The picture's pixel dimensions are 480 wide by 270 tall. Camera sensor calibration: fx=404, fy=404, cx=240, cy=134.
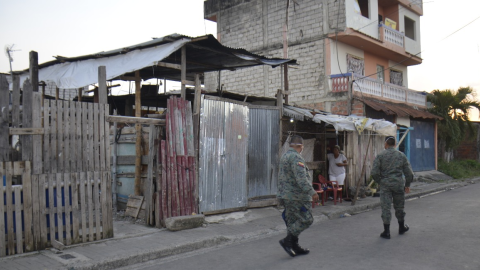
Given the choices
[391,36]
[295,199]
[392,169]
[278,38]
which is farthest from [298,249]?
[391,36]

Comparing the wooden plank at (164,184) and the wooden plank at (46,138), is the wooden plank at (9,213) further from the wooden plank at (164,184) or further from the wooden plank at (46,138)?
the wooden plank at (164,184)

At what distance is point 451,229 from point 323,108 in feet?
32.9

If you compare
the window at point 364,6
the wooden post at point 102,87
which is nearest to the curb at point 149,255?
the wooden post at point 102,87

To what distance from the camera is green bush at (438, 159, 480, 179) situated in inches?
834

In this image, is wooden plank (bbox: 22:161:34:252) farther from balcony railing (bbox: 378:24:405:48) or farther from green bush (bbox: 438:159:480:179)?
green bush (bbox: 438:159:480:179)

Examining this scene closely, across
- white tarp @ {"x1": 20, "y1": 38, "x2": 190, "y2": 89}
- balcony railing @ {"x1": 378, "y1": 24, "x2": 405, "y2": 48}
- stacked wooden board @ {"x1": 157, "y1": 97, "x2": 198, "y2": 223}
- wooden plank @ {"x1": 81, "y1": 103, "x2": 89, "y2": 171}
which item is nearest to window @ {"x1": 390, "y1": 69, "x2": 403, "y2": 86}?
balcony railing @ {"x1": 378, "y1": 24, "x2": 405, "y2": 48}

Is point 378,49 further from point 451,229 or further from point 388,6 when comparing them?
point 451,229

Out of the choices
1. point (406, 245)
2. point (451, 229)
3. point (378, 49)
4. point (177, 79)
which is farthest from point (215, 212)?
point (378, 49)

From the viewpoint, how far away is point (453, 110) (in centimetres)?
2183

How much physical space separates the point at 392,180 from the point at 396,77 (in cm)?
1736

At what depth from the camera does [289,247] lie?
562 cm

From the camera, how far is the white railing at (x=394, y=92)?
18.6 meters

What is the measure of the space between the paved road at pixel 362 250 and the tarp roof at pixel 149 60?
3.93 meters

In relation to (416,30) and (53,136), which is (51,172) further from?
(416,30)
